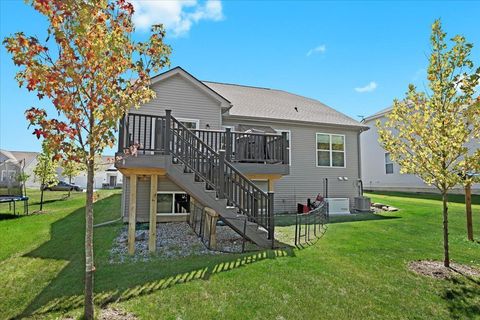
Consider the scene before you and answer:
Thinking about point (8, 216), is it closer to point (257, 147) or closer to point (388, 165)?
point (257, 147)

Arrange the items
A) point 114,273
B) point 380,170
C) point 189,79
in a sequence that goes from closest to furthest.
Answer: point 114,273 < point 189,79 < point 380,170

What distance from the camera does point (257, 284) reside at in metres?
5.05

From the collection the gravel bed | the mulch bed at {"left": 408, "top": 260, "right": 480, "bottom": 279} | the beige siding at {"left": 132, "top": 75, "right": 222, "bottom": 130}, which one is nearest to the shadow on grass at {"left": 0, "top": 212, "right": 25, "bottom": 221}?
the gravel bed

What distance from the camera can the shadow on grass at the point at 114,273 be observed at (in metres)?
4.52

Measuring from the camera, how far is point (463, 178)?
19.9ft

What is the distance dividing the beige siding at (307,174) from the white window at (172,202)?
4558mm

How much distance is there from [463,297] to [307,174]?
31.6 feet

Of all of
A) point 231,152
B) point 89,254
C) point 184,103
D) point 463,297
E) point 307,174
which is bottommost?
point 463,297

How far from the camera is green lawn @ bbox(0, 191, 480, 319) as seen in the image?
4.29 m

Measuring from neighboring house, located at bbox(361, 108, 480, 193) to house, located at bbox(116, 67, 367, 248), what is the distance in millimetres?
8017

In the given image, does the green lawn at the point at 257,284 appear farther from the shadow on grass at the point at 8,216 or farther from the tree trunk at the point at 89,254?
the shadow on grass at the point at 8,216

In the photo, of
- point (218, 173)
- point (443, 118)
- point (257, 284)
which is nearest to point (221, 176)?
point (218, 173)

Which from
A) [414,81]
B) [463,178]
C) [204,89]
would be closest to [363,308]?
[463,178]

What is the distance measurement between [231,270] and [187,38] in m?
8.55
